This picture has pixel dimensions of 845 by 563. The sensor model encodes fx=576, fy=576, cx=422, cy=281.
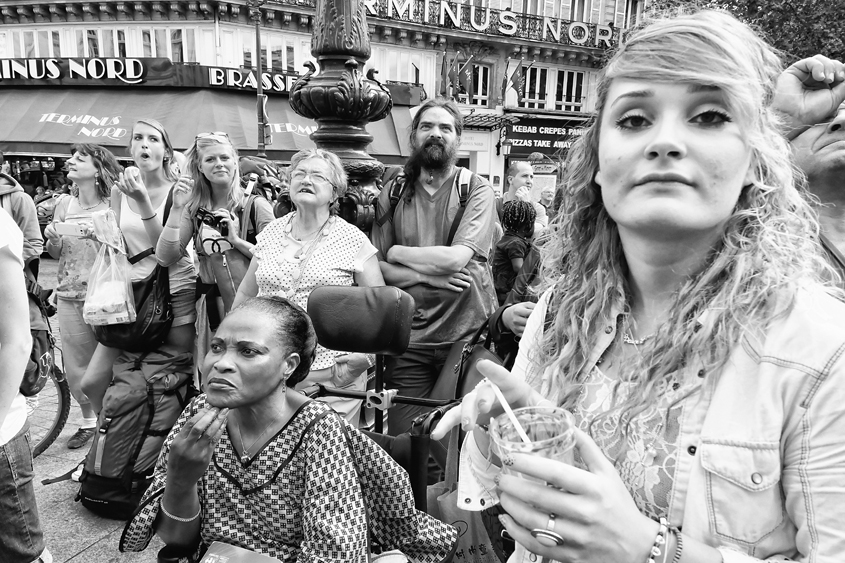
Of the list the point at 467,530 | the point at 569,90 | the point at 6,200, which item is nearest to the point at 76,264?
the point at 6,200

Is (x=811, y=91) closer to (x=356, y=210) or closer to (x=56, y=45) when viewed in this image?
(x=356, y=210)

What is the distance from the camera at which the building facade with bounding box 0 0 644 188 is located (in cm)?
1945

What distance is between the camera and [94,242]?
4.06 metres

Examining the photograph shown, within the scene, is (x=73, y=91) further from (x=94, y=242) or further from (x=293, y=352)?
(x=293, y=352)

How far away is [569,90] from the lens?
96.8 ft

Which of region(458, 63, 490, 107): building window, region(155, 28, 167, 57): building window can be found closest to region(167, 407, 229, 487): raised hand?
region(155, 28, 167, 57): building window

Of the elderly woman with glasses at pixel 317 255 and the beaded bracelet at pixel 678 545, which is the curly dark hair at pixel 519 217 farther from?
the beaded bracelet at pixel 678 545

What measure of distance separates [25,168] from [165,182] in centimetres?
1856

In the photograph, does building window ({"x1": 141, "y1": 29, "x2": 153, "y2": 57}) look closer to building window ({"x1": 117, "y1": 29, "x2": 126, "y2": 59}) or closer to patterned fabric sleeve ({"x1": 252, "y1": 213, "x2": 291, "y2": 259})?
building window ({"x1": 117, "y1": 29, "x2": 126, "y2": 59})

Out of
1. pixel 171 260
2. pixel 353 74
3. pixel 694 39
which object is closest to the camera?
pixel 694 39

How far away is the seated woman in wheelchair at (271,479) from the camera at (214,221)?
5.60 feet

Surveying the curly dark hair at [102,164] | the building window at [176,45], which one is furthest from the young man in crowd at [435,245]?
the building window at [176,45]

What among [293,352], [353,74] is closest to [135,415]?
[293,352]

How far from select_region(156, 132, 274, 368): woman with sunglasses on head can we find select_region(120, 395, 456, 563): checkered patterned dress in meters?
1.76
